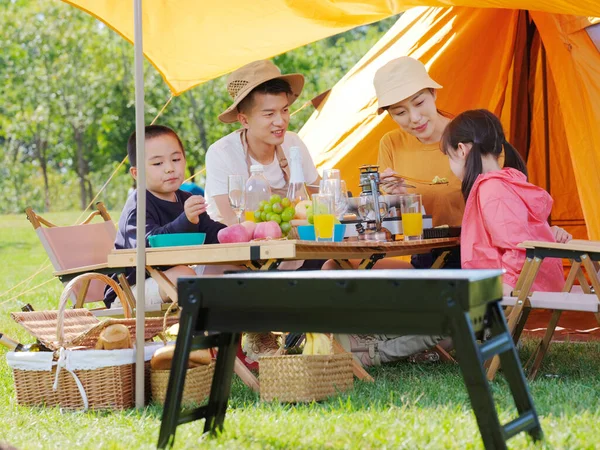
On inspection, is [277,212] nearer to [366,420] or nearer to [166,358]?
[166,358]

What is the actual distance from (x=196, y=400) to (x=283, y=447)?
936mm

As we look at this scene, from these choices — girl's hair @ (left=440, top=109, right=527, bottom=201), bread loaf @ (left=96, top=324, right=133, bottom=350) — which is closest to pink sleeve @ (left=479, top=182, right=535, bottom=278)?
girl's hair @ (left=440, top=109, right=527, bottom=201)

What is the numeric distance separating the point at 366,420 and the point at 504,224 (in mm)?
1358

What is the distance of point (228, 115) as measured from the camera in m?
4.87

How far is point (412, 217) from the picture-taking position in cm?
409

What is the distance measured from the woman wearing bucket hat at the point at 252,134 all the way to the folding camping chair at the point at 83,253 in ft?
2.11

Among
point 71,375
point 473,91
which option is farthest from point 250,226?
point 473,91

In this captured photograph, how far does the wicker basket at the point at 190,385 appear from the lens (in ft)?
11.8

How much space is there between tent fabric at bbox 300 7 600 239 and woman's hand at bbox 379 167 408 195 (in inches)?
60.5

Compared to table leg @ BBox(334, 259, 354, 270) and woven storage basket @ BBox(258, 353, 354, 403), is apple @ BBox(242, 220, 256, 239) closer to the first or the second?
woven storage basket @ BBox(258, 353, 354, 403)

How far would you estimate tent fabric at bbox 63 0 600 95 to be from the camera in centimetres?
498

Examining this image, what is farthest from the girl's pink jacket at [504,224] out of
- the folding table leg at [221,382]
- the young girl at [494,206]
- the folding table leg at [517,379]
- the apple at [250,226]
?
the folding table leg at [221,382]

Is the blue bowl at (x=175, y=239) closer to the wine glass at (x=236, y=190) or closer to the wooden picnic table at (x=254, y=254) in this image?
the wooden picnic table at (x=254, y=254)

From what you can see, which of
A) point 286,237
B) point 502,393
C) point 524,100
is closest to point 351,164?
point 524,100
